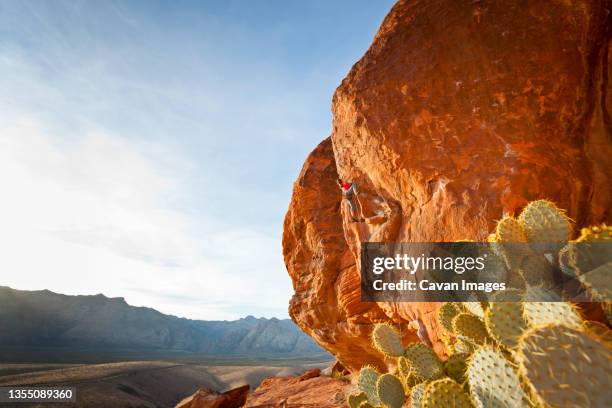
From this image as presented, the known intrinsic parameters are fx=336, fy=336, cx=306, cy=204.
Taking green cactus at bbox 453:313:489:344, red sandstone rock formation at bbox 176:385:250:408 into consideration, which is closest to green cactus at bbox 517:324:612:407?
green cactus at bbox 453:313:489:344

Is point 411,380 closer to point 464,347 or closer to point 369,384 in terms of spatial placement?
point 464,347

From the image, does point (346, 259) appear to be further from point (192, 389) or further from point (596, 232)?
point (192, 389)

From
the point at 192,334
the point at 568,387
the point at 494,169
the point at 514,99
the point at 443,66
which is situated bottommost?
the point at 192,334

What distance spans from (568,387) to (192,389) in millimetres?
46958

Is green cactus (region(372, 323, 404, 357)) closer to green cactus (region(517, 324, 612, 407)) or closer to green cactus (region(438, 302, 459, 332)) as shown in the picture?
green cactus (region(438, 302, 459, 332))

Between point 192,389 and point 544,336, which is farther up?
point 544,336

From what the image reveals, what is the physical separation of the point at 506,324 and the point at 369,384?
392cm

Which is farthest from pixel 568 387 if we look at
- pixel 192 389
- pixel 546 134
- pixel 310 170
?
pixel 192 389

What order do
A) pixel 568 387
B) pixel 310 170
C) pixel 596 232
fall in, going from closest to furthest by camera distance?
1. pixel 568 387
2. pixel 596 232
3. pixel 310 170

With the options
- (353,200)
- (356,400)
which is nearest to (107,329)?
(353,200)

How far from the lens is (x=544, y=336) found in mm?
1950

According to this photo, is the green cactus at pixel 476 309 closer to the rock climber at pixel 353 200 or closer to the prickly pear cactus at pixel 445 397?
the prickly pear cactus at pixel 445 397

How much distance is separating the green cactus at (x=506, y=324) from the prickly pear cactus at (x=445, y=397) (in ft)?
2.11

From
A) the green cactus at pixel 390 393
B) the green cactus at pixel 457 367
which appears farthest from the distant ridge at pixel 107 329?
the green cactus at pixel 457 367
